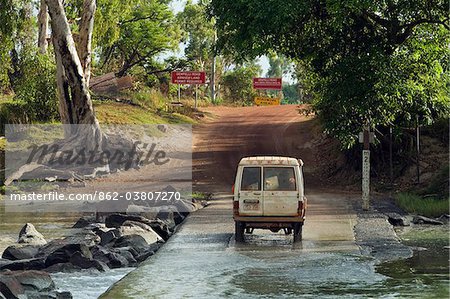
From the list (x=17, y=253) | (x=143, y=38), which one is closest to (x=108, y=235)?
(x=17, y=253)

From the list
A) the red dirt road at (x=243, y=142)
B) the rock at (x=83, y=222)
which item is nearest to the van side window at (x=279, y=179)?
the rock at (x=83, y=222)

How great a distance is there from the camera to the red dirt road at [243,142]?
39000mm

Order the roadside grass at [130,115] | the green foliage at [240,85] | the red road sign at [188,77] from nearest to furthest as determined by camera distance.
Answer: the roadside grass at [130,115]
the red road sign at [188,77]
the green foliage at [240,85]

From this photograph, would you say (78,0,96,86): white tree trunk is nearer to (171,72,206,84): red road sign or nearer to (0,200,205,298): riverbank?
(171,72,206,84): red road sign

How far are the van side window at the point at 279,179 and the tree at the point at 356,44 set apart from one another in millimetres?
9274

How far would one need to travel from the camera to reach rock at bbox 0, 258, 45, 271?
65.8ft

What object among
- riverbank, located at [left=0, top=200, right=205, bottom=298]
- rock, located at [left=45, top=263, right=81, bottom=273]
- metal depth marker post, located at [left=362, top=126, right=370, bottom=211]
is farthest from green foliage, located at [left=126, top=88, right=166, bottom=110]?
rock, located at [left=45, top=263, right=81, bottom=273]

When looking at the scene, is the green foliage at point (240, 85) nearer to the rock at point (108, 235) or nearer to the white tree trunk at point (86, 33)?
the white tree trunk at point (86, 33)

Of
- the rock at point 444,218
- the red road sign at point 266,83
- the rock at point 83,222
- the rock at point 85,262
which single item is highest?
the red road sign at point 266,83

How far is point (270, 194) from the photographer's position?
2120 centimetres

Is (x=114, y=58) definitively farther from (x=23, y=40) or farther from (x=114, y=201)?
(x=114, y=201)

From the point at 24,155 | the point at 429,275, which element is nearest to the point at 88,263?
the point at 429,275

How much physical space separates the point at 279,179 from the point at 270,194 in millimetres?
437

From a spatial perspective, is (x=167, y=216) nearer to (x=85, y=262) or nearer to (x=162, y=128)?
(x=85, y=262)
